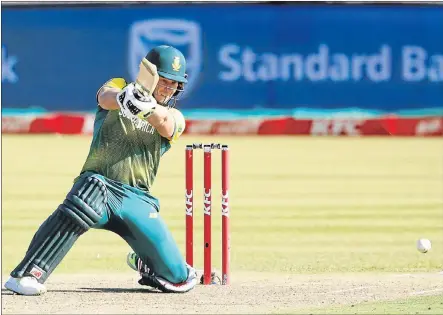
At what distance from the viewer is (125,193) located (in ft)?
24.1

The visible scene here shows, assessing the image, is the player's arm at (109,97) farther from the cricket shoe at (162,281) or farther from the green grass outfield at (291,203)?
the green grass outfield at (291,203)

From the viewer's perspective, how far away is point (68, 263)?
9.91 m

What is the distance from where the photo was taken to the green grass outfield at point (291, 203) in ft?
33.4

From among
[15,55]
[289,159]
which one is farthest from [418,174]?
[15,55]

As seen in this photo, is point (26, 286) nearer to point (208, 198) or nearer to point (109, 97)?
point (109, 97)

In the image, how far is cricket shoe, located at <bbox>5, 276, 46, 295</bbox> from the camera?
7199mm

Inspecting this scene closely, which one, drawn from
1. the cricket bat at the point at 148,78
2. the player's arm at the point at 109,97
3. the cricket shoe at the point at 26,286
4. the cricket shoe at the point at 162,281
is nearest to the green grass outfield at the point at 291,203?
the cricket shoe at the point at 162,281

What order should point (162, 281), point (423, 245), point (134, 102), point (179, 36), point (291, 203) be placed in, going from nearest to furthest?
point (134, 102), point (162, 281), point (423, 245), point (291, 203), point (179, 36)

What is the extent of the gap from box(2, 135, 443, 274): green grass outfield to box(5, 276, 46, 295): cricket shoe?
6.67 ft

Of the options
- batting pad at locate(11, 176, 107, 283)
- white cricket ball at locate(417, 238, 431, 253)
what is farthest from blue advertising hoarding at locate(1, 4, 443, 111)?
batting pad at locate(11, 176, 107, 283)

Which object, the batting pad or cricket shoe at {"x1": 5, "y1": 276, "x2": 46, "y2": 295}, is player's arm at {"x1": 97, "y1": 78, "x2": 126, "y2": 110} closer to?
the batting pad

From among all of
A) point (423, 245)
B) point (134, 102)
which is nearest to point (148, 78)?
point (134, 102)

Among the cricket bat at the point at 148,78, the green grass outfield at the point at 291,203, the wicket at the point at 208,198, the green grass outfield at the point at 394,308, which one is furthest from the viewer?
the green grass outfield at the point at 291,203

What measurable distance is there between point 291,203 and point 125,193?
7.05 meters
